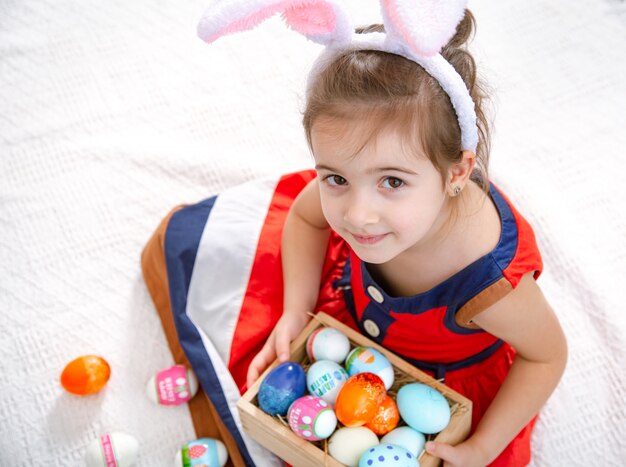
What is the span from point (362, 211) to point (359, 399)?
25 centimetres

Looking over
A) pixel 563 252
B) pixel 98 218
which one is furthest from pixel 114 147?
pixel 563 252

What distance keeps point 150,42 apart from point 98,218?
513mm

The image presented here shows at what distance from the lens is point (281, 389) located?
33.7 inches

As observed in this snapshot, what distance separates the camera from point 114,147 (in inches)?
53.6

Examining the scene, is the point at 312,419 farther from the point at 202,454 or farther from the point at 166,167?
the point at 166,167

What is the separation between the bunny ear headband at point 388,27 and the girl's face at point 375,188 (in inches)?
2.9

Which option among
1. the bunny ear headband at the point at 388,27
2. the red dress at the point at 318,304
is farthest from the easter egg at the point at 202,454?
the bunny ear headband at the point at 388,27

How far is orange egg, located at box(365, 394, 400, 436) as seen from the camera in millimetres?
831

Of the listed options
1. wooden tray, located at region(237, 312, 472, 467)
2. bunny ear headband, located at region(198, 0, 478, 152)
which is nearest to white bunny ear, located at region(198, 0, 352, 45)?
bunny ear headband, located at region(198, 0, 478, 152)

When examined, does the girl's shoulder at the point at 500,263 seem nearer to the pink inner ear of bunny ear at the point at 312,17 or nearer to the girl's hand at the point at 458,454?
the girl's hand at the point at 458,454

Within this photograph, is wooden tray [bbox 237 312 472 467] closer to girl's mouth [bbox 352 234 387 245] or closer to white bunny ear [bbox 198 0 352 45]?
girl's mouth [bbox 352 234 387 245]

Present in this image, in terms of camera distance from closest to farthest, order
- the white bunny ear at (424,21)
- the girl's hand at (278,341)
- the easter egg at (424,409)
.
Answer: the white bunny ear at (424,21) → the easter egg at (424,409) → the girl's hand at (278,341)

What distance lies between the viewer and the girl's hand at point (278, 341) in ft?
3.14

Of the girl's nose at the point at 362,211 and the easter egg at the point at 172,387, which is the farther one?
the easter egg at the point at 172,387
